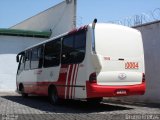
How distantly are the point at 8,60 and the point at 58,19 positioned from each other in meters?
4.49

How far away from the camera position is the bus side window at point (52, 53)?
1567cm

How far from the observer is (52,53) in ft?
53.5

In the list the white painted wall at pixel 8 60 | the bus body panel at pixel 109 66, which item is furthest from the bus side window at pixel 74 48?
the white painted wall at pixel 8 60

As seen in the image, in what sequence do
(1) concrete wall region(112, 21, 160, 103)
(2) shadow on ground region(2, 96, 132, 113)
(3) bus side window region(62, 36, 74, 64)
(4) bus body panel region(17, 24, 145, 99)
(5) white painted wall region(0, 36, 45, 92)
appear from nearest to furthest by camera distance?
(4) bus body panel region(17, 24, 145, 99)
(2) shadow on ground region(2, 96, 132, 113)
(3) bus side window region(62, 36, 74, 64)
(1) concrete wall region(112, 21, 160, 103)
(5) white painted wall region(0, 36, 45, 92)

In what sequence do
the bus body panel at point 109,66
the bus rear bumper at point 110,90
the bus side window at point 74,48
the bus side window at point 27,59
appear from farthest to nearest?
1. the bus side window at point 27,59
2. the bus side window at point 74,48
3. the bus body panel at point 109,66
4. the bus rear bumper at point 110,90

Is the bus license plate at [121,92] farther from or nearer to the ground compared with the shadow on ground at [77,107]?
farther from the ground

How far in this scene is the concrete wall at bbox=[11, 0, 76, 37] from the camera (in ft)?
84.1

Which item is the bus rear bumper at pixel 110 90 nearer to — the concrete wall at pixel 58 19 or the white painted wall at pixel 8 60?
the concrete wall at pixel 58 19

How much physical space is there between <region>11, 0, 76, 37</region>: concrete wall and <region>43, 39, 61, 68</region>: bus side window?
27.9 feet

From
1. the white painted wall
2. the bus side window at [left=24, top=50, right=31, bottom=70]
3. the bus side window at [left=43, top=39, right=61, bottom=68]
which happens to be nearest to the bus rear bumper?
the bus side window at [left=43, top=39, right=61, bottom=68]

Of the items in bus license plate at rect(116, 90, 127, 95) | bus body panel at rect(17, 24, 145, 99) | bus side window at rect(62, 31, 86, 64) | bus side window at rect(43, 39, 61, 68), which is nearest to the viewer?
bus body panel at rect(17, 24, 145, 99)

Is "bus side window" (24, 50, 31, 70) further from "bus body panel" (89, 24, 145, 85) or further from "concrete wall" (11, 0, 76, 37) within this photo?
"bus body panel" (89, 24, 145, 85)

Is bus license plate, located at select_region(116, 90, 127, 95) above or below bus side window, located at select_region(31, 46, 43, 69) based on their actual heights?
below

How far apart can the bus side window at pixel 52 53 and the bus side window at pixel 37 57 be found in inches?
25.5
